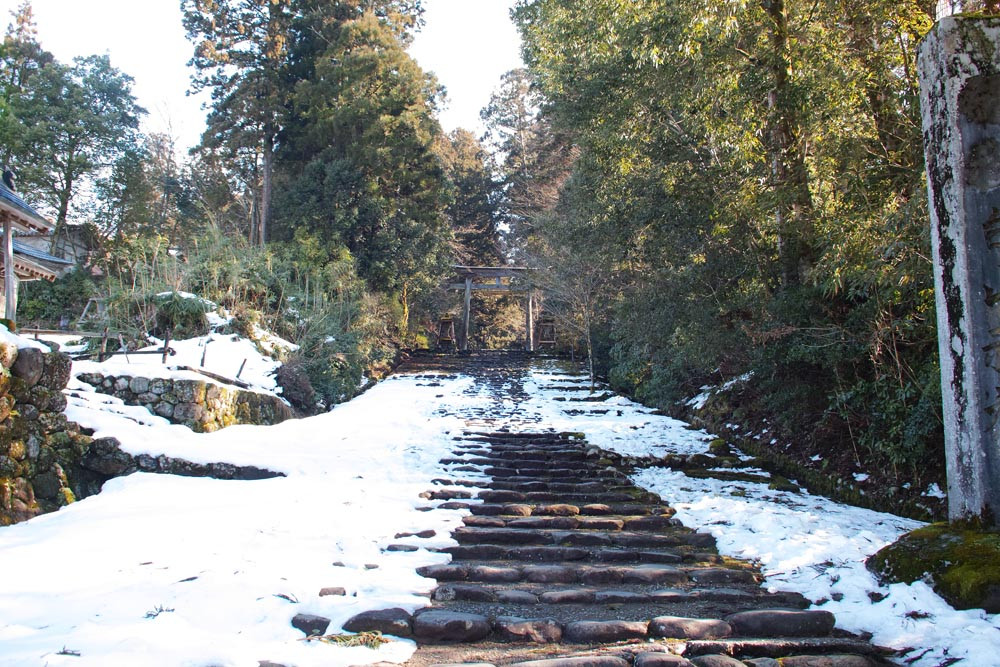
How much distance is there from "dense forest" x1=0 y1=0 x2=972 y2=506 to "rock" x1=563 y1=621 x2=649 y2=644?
3885 millimetres

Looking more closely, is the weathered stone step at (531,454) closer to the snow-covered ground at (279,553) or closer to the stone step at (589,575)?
the snow-covered ground at (279,553)

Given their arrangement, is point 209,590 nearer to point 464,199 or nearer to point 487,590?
point 487,590

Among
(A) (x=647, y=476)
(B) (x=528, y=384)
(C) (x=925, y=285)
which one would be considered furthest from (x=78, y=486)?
(B) (x=528, y=384)

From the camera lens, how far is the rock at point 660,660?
296 centimetres

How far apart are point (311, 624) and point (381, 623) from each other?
37 cm

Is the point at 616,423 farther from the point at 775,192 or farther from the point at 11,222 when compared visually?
the point at 11,222

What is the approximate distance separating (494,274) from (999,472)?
64.8 feet

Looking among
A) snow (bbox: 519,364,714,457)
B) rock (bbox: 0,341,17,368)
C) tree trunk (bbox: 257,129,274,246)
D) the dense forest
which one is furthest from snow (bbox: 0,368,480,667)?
tree trunk (bbox: 257,129,274,246)

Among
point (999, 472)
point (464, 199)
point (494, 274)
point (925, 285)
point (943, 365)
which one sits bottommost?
point (999, 472)

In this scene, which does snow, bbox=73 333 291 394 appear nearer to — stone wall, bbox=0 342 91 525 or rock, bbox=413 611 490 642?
stone wall, bbox=0 342 91 525

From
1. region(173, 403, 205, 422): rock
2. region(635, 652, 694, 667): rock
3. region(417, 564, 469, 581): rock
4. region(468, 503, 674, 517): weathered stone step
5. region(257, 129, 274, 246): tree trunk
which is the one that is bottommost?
region(468, 503, 674, 517): weathered stone step

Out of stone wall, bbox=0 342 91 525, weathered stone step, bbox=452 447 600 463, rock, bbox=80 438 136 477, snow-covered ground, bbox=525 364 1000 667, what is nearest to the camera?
snow-covered ground, bbox=525 364 1000 667

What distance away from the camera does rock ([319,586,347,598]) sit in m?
3.71

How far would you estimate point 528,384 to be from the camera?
17141 mm
